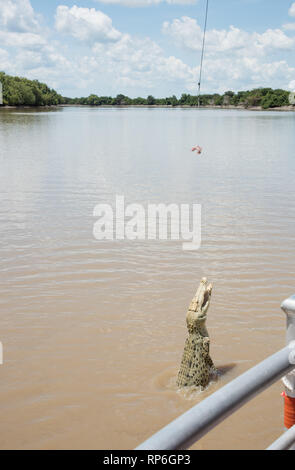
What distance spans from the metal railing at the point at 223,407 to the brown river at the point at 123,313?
275 centimetres

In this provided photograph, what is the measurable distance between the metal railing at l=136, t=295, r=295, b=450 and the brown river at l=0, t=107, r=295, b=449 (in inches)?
108

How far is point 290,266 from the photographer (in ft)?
27.4

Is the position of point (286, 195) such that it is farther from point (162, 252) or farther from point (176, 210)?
point (162, 252)

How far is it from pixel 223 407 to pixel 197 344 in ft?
11.1

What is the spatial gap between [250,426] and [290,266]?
176 inches

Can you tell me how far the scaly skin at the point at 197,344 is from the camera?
15.6 feet

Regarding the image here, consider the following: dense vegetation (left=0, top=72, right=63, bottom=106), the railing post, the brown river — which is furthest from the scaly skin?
dense vegetation (left=0, top=72, right=63, bottom=106)

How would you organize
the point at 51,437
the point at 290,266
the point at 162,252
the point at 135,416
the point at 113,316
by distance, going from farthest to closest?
the point at 162,252 < the point at 290,266 < the point at 113,316 < the point at 135,416 < the point at 51,437

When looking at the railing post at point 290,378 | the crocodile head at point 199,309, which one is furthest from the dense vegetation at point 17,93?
the railing post at point 290,378

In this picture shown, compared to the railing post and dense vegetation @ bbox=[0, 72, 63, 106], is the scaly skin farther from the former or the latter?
dense vegetation @ bbox=[0, 72, 63, 106]

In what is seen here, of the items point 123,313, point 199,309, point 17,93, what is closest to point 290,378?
point 199,309

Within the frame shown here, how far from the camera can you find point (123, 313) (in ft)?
21.7
